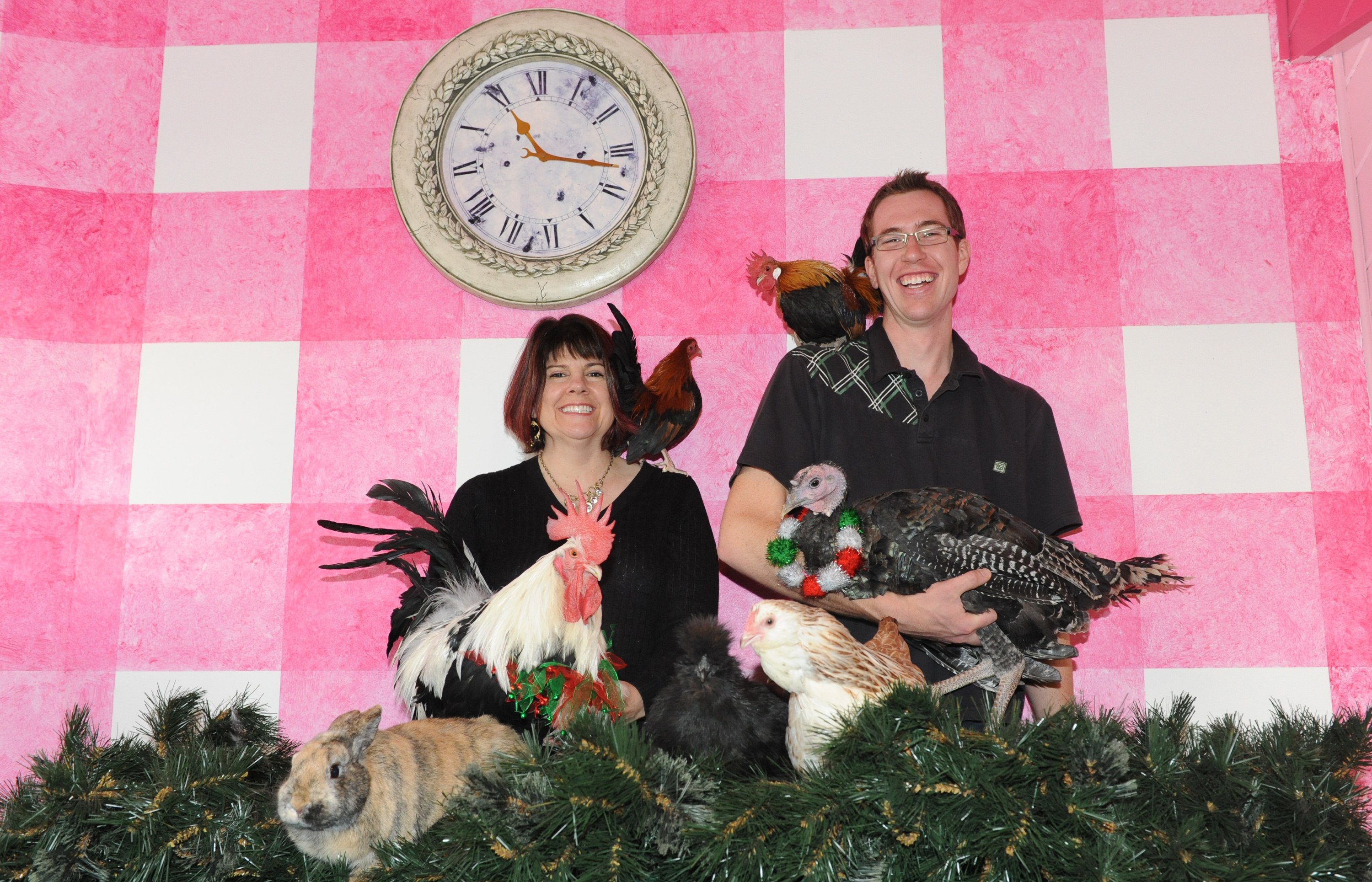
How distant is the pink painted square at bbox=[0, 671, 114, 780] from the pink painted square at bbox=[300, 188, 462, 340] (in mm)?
1030

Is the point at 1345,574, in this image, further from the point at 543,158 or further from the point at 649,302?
the point at 543,158

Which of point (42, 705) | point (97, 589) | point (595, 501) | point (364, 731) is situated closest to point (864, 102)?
point (595, 501)

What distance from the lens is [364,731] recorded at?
133cm

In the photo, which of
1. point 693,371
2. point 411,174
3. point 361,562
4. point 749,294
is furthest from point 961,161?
point 361,562

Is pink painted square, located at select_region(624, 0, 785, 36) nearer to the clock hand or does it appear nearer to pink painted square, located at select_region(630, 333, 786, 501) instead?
the clock hand

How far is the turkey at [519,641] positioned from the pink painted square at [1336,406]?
1.85 metres

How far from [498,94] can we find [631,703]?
1.71 meters

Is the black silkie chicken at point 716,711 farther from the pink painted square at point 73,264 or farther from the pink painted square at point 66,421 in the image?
the pink painted square at point 73,264

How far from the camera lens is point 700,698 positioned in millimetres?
1476

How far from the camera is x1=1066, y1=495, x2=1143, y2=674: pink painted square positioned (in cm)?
Result: 238

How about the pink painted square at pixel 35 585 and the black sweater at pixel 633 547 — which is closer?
the black sweater at pixel 633 547

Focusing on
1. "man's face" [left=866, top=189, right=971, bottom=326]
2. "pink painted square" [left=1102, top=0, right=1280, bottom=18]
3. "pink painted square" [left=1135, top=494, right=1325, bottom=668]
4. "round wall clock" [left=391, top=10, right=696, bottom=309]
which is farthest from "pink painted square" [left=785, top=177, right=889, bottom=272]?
"pink painted square" [left=1135, top=494, right=1325, bottom=668]

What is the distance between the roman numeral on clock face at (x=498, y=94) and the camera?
8.53 ft

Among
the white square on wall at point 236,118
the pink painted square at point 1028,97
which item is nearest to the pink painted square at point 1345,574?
the pink painted square at point 1028,97
